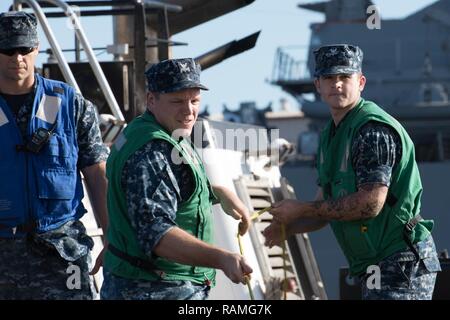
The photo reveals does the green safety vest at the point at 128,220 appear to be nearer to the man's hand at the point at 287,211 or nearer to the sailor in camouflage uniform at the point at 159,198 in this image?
the sailor in camouflage uniform at the point at 159,198

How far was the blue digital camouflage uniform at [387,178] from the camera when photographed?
581 cm

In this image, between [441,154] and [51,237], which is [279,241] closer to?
[51,237]

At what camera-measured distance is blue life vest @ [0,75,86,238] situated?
18.8 feet

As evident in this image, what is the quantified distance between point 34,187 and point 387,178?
1.52m

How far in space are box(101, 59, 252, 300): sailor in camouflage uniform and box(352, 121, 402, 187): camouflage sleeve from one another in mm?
756

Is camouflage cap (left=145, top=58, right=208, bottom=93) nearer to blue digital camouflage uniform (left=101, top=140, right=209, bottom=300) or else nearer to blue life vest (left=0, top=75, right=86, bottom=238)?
blue digital camouflage uniform (left=101, top=140, right=209, bottom=300)

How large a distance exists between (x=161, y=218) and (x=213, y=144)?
163 inches

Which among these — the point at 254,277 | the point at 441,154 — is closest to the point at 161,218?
the point at 254,277

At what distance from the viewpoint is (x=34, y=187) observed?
573 centimetres

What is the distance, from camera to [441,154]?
32.2 metres

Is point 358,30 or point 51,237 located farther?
point 358,30

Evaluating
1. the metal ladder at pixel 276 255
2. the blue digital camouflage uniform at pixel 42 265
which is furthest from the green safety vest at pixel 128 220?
the metal ladder at pixel 276 255

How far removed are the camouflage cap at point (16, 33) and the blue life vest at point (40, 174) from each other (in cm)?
23
